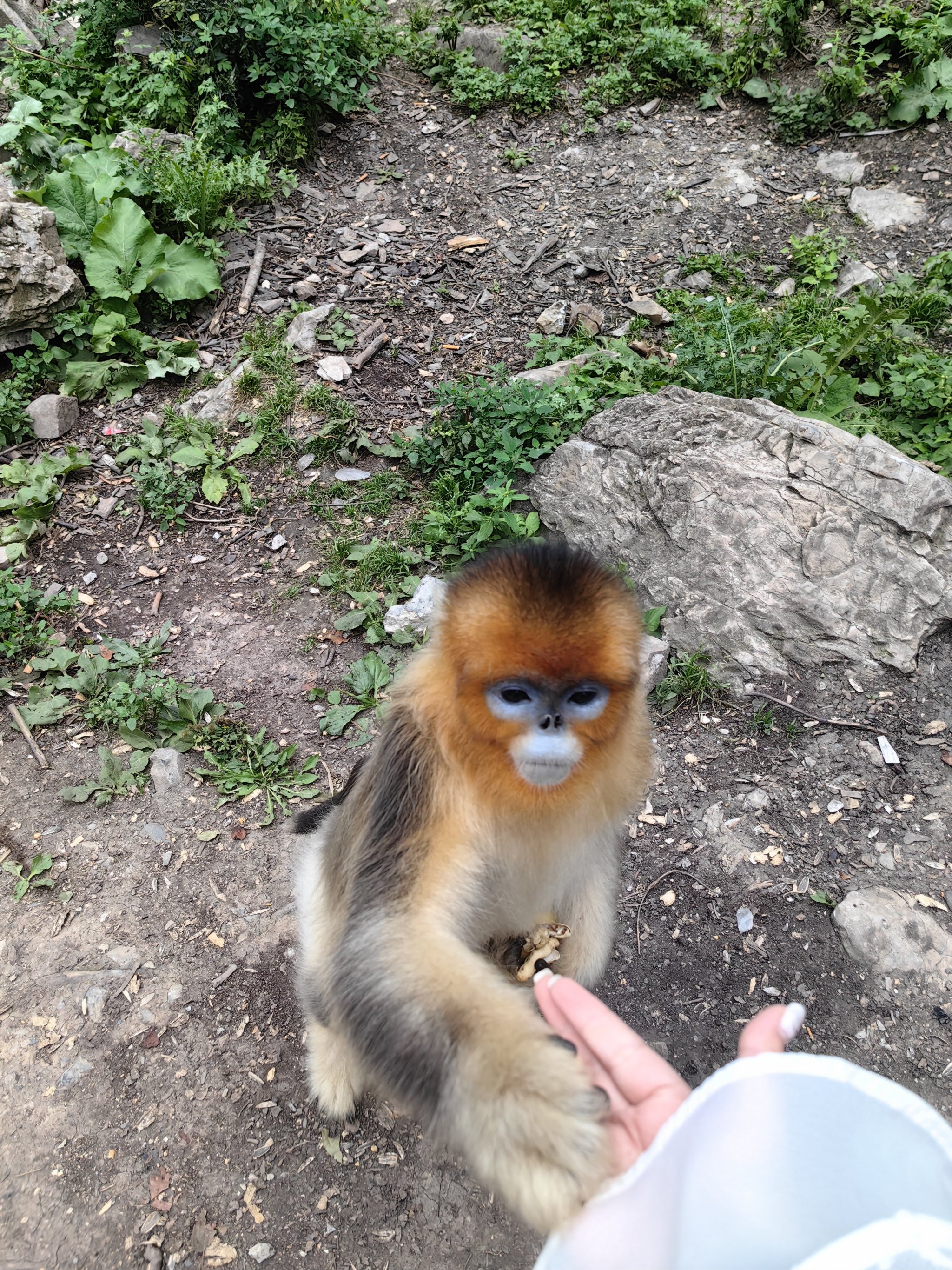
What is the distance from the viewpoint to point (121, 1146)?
3408 mm

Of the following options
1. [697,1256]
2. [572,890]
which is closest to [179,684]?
[572,890]

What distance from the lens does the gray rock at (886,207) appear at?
7.52 meters

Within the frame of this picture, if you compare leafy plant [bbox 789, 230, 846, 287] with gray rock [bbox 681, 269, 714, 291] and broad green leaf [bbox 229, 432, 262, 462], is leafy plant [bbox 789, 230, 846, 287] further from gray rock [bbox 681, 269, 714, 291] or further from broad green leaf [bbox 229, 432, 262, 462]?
broad green leaf [bbox 229, 432, 262, 462]

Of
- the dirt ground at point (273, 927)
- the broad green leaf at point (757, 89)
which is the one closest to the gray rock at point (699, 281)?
the dirt ground at point (273, 927)

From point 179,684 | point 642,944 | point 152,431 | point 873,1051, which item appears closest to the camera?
point 873,1051

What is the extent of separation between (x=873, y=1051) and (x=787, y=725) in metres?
1.70

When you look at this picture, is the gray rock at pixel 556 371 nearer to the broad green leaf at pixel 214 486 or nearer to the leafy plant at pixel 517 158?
the broad green leaf at pixel 214 486

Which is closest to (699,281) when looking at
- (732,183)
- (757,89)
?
(732,183)

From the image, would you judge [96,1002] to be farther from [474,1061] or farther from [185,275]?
[185,275]

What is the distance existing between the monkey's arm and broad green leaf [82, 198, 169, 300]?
612cm

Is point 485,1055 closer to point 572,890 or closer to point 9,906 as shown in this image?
point 572,890

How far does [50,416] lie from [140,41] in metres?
4.28

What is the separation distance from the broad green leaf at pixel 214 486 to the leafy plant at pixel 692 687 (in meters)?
3.43

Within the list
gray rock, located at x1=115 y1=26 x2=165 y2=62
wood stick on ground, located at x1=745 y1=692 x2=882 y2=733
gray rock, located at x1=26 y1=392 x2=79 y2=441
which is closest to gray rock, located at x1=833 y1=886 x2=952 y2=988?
wood stick on ground, located at x1=745 y1=692 x2=882 y2=733
